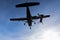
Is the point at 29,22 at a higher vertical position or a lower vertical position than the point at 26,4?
lower

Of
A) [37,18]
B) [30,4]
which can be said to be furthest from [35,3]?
[37,18]

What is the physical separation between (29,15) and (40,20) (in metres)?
15.1

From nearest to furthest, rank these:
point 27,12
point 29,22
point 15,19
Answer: point 27,12, point 29,22, point 15,19

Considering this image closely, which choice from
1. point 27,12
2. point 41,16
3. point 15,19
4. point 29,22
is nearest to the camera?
point 27,12

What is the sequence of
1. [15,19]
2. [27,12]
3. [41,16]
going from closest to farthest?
[27,12], [41,16], [15,19]

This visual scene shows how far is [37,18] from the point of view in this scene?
91312 millimetres

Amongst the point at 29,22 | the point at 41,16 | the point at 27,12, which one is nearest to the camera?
the point at 27,12

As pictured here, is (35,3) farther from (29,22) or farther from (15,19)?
(15,19)

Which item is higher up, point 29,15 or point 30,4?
point 30,4

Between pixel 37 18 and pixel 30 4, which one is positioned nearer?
pixel 30 4

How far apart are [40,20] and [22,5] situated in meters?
15.4

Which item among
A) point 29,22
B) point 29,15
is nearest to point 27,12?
point 29,15

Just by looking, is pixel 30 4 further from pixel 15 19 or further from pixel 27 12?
pixel 15 19

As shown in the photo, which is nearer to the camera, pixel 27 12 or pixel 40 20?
pixel 27 12
